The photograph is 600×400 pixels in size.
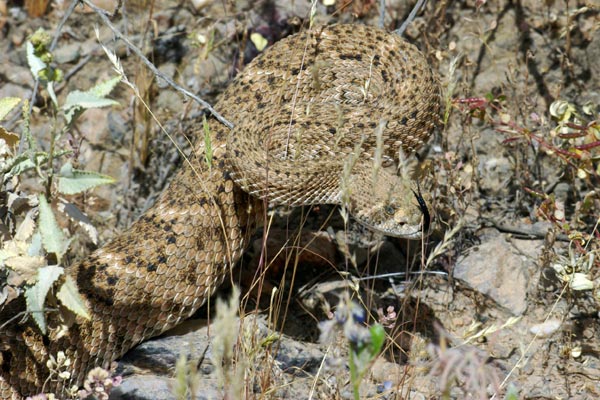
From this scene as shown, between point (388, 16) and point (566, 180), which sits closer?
point (566, 180)

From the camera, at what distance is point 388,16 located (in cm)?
725

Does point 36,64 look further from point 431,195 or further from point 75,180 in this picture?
point 431,195

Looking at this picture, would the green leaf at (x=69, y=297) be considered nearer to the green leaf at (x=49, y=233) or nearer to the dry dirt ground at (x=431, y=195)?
the green leaf at (x=49, y=233)

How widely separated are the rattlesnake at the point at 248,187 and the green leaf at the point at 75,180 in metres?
0.67

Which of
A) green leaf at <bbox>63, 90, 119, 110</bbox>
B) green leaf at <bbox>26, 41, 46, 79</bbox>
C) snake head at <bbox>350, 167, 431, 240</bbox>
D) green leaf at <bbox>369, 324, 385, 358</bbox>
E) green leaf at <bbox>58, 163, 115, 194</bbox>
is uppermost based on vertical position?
green leaf at <bbox>26, 41, 46, 79</bbox>

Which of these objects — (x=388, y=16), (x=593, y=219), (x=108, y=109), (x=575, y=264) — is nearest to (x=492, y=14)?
(x=388, y=16)

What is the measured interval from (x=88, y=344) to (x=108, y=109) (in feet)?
10.0

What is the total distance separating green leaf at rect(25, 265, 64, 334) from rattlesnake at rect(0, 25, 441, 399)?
39cm

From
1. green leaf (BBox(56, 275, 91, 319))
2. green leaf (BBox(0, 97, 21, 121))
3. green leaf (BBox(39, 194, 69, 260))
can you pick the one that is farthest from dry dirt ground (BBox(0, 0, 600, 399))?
green leaf (BBox(0, 97, 21, 121))

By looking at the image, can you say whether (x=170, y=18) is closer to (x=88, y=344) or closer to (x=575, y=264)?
(x=88, y=344)

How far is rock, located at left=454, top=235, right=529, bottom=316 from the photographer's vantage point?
562 centimetres

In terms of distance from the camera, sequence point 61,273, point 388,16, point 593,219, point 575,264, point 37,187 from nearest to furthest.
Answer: point 61,273, point 575,264, point 593,219, point 37,187, point 388,16

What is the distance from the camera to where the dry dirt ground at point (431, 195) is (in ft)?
16.3

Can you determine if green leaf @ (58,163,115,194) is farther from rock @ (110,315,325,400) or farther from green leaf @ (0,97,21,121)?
rock @ (110,315,325,400)
